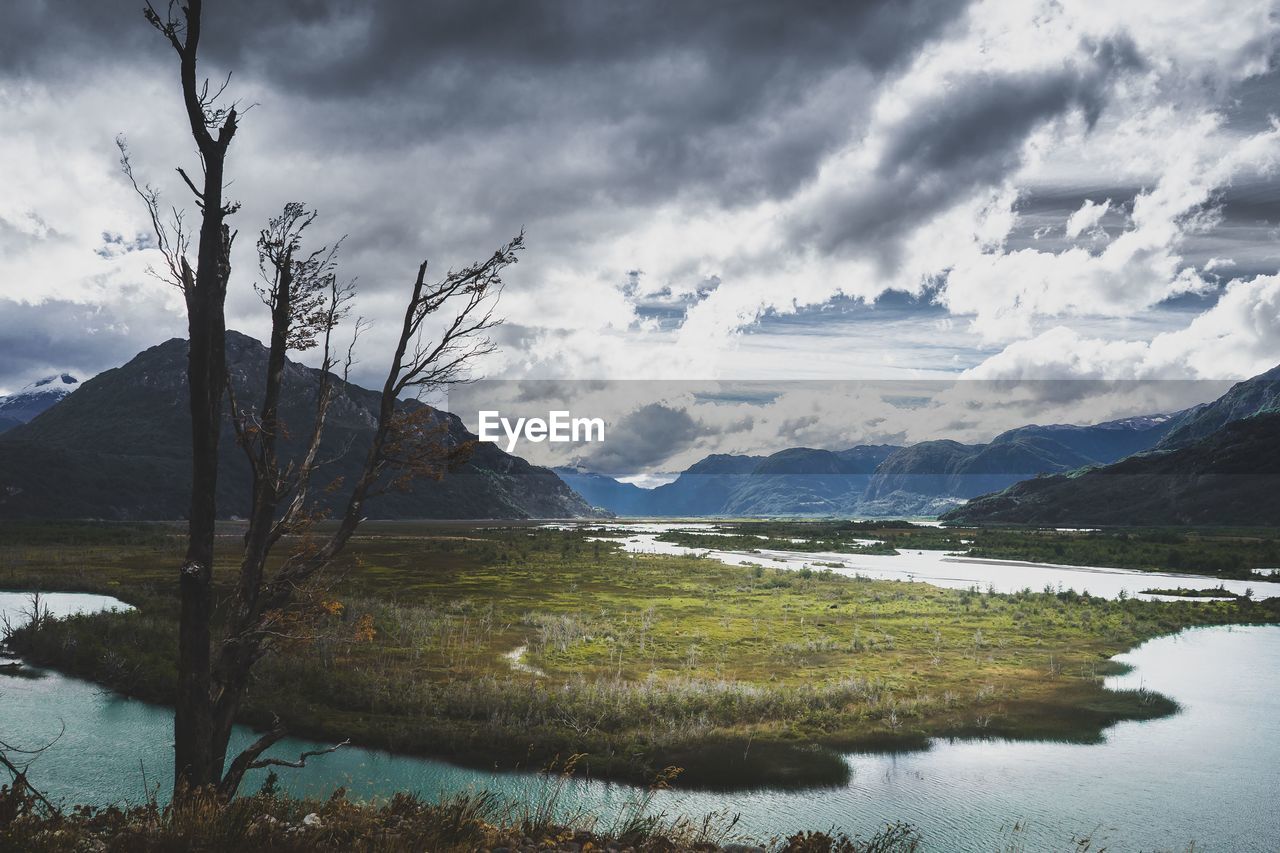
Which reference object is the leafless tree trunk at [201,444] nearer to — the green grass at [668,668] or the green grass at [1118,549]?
the green grass at [668,668]

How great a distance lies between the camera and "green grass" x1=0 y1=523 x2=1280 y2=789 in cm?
2736

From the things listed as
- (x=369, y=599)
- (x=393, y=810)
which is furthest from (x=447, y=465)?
(x=369, y=599)

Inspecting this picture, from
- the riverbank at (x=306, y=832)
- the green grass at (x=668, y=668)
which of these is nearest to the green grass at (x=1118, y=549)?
the green grass at (x=668, y=668)

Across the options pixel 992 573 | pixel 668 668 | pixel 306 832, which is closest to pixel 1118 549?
pixel 992 573

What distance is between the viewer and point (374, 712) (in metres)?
30.2

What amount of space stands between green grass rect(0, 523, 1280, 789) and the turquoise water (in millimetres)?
1350

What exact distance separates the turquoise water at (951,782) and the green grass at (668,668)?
1.35 m

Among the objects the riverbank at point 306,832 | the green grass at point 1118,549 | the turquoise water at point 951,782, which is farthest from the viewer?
the green grass at point 1118,549

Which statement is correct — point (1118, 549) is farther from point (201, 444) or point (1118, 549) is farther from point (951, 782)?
point (201, 444)

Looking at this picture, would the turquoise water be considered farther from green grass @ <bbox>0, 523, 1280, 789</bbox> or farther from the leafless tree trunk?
the leafless tree trunk

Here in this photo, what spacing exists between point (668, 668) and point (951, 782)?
1701 centimetres

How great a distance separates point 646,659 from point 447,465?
3001 cm

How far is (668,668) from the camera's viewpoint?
39.0 metres

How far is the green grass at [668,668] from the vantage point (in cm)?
2736
